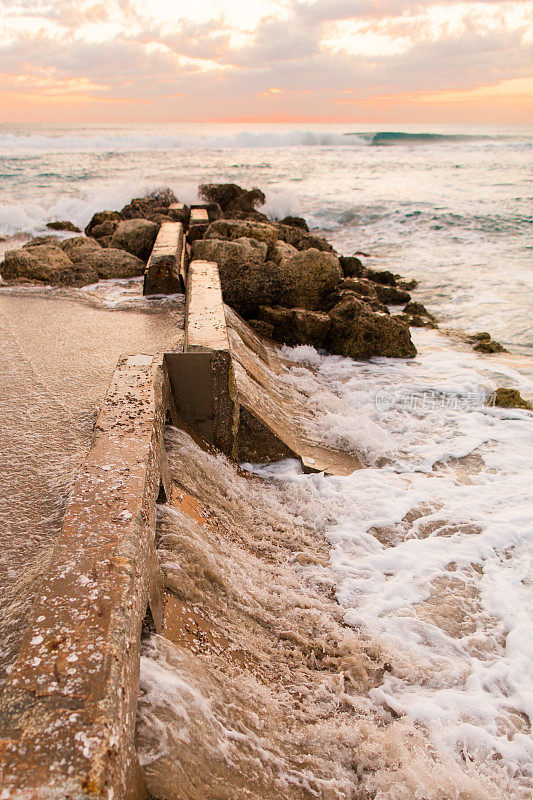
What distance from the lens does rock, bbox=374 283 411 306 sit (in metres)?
10.1

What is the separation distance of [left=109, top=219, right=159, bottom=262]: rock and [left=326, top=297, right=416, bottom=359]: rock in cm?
297

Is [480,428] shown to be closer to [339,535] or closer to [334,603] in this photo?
[339,535]

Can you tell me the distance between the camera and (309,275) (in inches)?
293

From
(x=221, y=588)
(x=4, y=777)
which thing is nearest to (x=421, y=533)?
(x=221, y=588)

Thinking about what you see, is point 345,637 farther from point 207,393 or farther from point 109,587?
point 207,393

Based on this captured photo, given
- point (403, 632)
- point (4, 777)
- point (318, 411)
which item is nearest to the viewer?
point (4, 777)

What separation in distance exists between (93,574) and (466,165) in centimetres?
3904

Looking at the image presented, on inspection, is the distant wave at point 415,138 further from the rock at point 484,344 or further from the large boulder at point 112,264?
the large boulder at point 112,264

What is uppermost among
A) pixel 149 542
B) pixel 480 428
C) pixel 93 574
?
pixel 93 574

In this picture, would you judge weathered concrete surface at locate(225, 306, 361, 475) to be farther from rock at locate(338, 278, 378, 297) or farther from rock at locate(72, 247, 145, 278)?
rock at locate(338, 278, 378, 297)

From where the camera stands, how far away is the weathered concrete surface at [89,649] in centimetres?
122

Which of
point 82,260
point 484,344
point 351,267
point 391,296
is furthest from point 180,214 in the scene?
point 484,344

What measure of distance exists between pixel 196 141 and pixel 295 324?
51105mm

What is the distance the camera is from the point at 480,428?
557cm
